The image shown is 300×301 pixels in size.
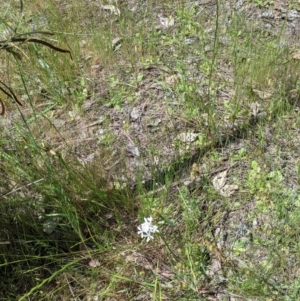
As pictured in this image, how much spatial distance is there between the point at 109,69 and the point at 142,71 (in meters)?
0.23

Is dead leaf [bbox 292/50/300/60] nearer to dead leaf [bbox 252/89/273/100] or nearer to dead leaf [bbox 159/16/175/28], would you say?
dead leaf [bbox 252/89/273/100]

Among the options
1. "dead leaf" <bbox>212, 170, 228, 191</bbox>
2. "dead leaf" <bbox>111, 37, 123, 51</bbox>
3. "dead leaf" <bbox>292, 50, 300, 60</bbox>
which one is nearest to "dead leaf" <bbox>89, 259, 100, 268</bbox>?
"dead leaf" <bbox>212, 170, 228, 191</bbox>

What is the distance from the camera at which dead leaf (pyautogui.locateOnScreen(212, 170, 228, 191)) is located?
2.21 metres

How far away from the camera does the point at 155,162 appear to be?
2365 mm

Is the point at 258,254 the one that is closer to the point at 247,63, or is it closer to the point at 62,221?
the point at 62,221

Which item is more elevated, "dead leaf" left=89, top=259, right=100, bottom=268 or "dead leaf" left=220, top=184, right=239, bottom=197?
"dead leaf" left=220, top=184, right=239, bottom=197

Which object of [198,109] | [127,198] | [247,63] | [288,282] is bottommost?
[288,282]

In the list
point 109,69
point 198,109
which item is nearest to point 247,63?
point 198,109

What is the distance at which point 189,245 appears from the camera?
196 cm

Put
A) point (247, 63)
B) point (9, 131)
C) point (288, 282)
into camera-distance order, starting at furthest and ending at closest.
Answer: point (247, 63)
point (9, 131)
point (288, 282)

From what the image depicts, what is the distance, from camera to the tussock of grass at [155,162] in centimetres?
194

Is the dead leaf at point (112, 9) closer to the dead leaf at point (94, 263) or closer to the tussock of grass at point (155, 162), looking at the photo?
the tussock of grass at point (155, 162)

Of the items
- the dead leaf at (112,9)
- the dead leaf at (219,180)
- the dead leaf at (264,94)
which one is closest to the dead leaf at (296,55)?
the dead leaf at (264,94)

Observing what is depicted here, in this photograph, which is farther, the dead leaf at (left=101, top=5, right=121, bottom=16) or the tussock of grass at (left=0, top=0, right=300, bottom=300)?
the dead leaf at (left=101, top=5, right=121, bottom=16)
